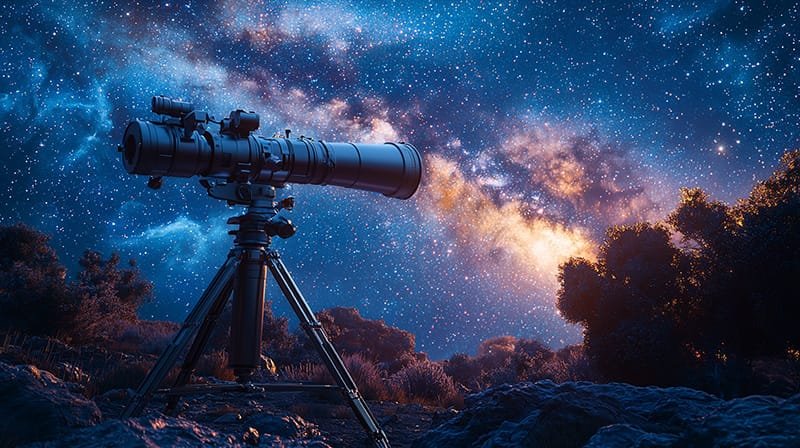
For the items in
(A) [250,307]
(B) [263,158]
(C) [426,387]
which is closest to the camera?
(A) [250,307]

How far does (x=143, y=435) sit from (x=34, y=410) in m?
1.03

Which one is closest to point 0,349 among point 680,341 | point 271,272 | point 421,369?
point 271,272

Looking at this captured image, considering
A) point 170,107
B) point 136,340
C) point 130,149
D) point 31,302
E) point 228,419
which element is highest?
point 31,302

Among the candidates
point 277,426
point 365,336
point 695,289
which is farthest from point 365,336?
point 277,426

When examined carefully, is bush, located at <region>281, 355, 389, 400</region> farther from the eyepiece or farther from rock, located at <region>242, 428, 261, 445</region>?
the eyepiece

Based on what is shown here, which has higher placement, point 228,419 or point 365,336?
point 365,336

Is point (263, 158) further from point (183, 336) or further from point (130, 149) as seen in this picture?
point (183, 336)

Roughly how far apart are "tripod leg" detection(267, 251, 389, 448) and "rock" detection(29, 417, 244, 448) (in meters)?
1.61

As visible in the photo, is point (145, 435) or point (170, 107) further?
point (170, 107)

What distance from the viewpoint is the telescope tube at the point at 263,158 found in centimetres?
449

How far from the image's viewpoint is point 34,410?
3.09 m

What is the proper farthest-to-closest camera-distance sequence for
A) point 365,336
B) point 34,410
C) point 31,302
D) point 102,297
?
1. point 365,336
2. point 102,297
3. point 31,302
4. point 34,410

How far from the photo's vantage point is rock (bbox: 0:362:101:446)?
293 cm

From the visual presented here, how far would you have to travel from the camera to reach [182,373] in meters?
4.79
